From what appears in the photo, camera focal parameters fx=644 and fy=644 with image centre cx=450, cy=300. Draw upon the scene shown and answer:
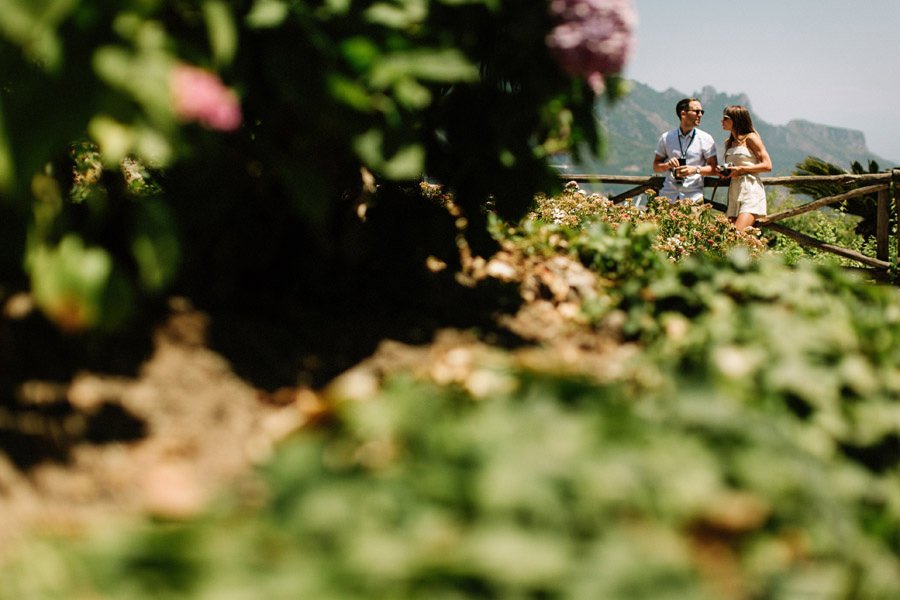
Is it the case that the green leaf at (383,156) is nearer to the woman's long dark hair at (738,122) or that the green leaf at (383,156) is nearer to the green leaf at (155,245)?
the green leaf at (155,245)

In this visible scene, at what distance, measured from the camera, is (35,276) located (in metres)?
1.61

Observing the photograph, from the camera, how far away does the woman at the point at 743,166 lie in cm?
720

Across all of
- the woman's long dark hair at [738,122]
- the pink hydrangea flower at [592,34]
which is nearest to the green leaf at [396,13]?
the pink hydrangea flower at [592,34]

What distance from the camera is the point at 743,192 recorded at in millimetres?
7559

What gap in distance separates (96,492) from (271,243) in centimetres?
104

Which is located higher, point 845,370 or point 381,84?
point 381,84

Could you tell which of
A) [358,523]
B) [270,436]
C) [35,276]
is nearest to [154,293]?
[35,276]

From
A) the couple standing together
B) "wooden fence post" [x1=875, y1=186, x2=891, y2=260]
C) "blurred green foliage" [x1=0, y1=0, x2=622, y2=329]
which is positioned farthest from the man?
"blurred green foliage" [x1=0, y1=0, x2=622, y2=329]

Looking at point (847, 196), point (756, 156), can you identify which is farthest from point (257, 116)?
point (847, 196)

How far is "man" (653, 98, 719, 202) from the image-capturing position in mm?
7277

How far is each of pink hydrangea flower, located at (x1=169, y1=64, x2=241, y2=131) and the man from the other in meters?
6.56

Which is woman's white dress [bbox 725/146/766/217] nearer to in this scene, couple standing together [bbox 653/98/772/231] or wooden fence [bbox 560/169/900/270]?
couple standing together [bbox 653/98/772/231]

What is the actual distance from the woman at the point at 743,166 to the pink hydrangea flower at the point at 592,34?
5.72 metres

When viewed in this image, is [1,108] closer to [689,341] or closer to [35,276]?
[35,276]
